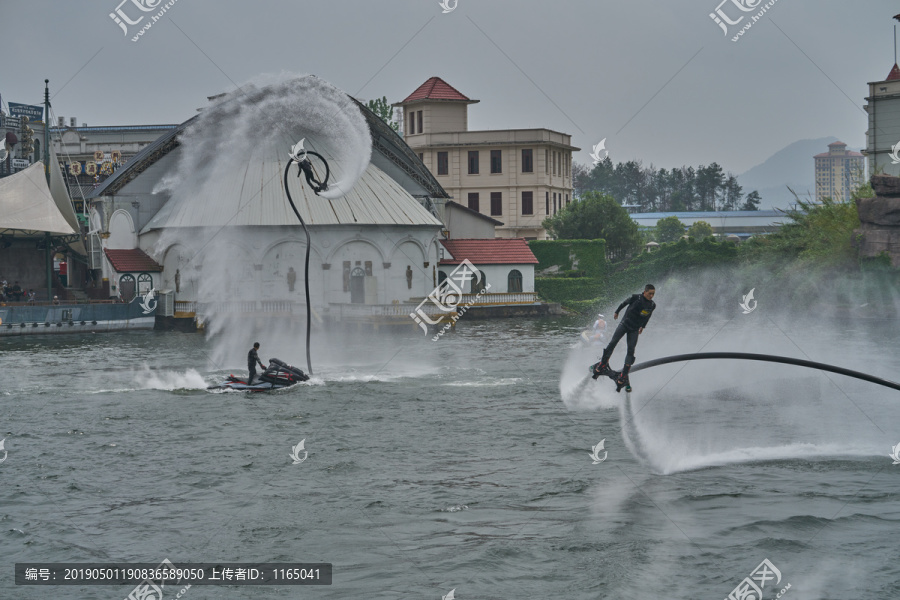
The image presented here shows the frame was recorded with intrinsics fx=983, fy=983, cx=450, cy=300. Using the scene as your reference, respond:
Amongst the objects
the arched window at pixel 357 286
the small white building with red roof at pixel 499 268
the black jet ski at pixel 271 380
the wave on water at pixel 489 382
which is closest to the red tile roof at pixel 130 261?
the arched window at pixel 357 286

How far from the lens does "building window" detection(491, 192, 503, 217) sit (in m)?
→ 120

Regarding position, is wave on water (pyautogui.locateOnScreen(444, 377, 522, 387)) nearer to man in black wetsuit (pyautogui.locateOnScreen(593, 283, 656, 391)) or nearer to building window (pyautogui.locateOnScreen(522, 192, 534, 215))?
man in black wetsuit (pyautogui.locateOnScreen(593, 283, 656, 391))

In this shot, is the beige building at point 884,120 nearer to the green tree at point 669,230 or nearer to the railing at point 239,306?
the green tree at point 669,230

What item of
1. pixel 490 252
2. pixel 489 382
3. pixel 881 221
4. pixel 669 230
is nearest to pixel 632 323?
pixel 489 382

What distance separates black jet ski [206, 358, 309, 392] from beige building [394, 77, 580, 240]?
264 feet

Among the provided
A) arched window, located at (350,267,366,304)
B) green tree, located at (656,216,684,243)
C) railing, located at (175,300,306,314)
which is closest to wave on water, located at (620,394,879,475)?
railing, located at (175,300,306,314)

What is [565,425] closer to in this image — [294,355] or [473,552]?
[473,552]

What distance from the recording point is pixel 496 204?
120 metres

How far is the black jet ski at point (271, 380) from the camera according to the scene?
1582 inches

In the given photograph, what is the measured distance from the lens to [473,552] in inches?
792

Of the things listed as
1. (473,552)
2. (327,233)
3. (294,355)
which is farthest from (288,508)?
(327,233)

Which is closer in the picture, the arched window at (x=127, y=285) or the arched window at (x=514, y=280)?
the arched window at (x=127, y=285)

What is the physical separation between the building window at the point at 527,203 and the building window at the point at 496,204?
279cm

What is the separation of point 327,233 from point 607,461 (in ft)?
176
